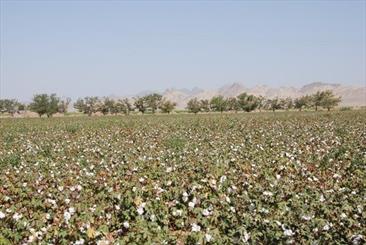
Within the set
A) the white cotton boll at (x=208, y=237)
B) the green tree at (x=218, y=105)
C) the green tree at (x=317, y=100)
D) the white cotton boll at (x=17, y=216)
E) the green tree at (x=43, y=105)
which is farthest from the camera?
the green tree at (x=317, y=100)

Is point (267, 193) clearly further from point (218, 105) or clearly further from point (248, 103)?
point (218, 105)

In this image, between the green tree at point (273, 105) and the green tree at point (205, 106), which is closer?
the green tree at point (205, 106)

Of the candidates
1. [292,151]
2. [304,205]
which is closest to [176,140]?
[292,151]

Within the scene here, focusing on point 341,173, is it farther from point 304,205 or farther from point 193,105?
point 193,105

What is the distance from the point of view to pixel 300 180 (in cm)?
951

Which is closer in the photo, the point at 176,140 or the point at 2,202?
the point at 2,202

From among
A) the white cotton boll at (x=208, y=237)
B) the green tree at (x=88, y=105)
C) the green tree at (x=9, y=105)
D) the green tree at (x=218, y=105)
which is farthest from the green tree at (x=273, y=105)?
the white cotton boll at (x=208, y=237)

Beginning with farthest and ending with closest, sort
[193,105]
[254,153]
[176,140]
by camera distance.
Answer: [193,105] → [176,140] → [254,153]

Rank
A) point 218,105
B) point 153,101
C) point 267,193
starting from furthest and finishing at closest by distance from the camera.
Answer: point 218,105 < point 153,101 < point 267,193

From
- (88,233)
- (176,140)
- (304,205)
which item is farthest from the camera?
(176,140)

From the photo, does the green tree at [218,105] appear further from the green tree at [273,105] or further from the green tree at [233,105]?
the green tree at [273,105]

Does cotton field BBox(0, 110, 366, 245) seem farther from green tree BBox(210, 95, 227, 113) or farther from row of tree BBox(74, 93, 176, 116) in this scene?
green tree BBox(210, 95, 227, 113)

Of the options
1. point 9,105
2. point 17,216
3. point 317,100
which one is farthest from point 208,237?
point 9,105

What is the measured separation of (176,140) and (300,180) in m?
7.82
